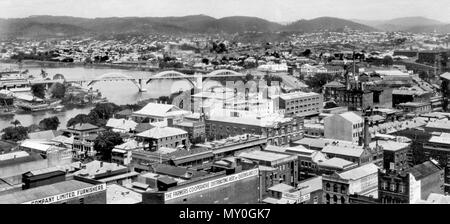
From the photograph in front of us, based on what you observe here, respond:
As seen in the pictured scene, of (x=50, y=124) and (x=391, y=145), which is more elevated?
(x=391, y=145)

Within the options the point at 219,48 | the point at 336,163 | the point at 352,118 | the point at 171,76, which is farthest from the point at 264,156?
the point at 219,48

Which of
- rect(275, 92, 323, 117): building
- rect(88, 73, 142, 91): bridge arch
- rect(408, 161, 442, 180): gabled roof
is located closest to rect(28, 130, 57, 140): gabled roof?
rect(275, 92, 323, 117): building

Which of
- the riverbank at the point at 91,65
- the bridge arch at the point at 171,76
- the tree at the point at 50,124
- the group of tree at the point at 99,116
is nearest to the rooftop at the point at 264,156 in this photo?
the group of tree at the point at 99,116

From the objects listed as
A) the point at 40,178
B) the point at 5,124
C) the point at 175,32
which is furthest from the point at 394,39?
the point at 40,178

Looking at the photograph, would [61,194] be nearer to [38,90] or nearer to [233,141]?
[233,141]

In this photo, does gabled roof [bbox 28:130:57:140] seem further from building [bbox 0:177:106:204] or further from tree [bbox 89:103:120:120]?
building [bbox 0:177:106:204]

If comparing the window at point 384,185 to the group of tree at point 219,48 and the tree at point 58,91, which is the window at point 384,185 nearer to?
the tree at point 58,91
